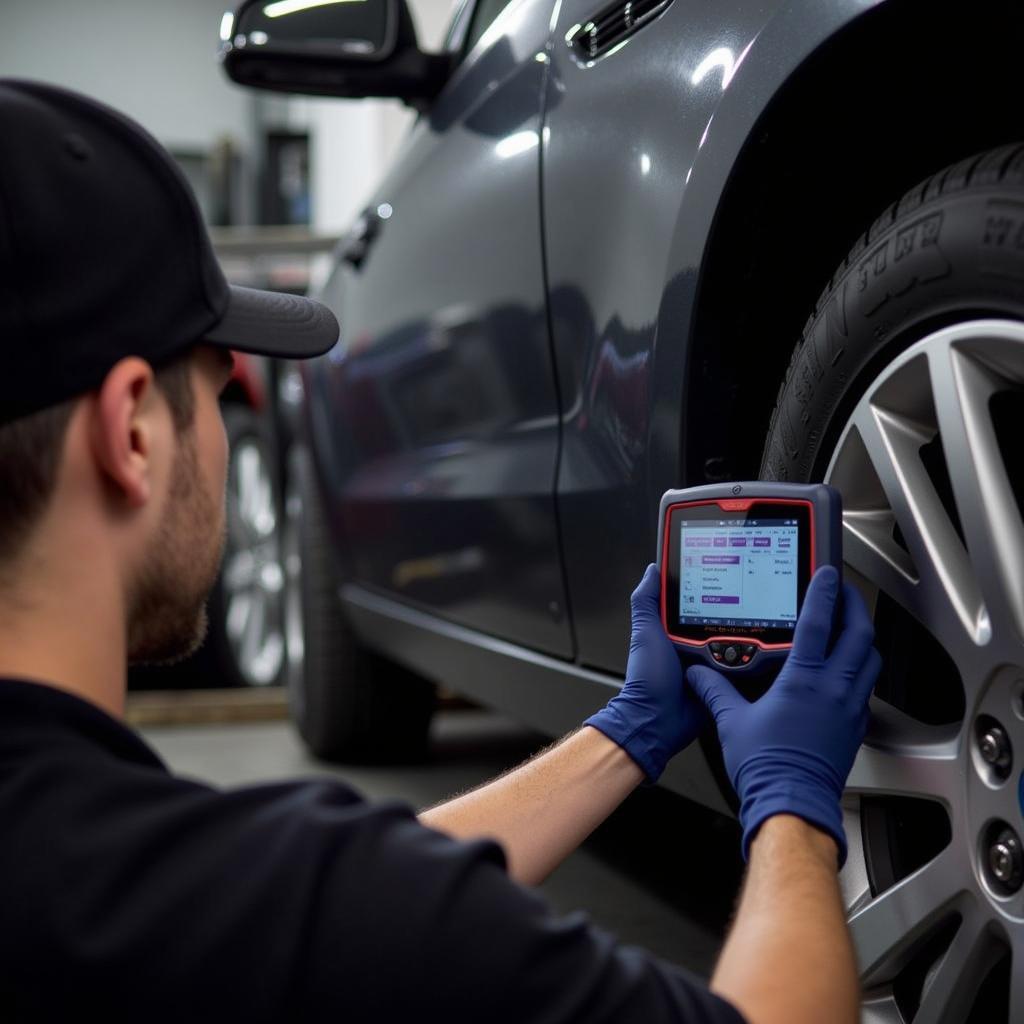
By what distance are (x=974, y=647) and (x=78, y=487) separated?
0.53m

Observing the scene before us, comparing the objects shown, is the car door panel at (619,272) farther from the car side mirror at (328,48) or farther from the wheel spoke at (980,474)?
the car side mirror at (328,48)

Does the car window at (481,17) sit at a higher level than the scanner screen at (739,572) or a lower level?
higher

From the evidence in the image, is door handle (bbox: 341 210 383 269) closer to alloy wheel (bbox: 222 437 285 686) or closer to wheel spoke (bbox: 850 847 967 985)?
wheel spoke (bbox: 850 847 967 985)

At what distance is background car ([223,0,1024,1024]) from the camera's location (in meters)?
0.79

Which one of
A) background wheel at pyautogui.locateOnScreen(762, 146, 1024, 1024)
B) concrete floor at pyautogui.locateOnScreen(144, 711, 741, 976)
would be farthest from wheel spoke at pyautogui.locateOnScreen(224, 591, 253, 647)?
background wheel at pyautogui.locateOnScreen(762, 146, 1024, 1024)

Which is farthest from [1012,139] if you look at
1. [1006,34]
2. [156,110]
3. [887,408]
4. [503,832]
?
[156,110]

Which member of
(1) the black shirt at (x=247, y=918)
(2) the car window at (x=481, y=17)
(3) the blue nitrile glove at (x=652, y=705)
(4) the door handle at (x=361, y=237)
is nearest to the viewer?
(1) the black shirt at (x=247, y=918)

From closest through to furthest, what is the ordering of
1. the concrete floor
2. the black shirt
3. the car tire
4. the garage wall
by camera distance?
the black shirt, the concrete floor, the car tire, the garage wall

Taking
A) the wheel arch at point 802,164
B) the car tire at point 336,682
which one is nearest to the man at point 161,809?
the wheel arch at point 802,164

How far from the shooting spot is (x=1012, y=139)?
2.79 ft

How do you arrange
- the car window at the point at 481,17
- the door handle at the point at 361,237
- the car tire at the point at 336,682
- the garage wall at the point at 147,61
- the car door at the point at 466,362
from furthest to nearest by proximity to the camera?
the garage wall at the point at 147,61
the car tire at the point at 336,682
the door handle at the point at 361,237
the car window at the point at 481,17
the car door at the point at 466,362

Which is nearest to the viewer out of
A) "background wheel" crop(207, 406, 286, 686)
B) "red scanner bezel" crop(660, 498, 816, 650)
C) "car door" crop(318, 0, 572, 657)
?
"red scanner bezel" crop(660, 498, 816, 650)

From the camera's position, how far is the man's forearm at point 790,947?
615 mm

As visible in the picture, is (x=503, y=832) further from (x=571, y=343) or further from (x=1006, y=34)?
(x=1006, y=34)
